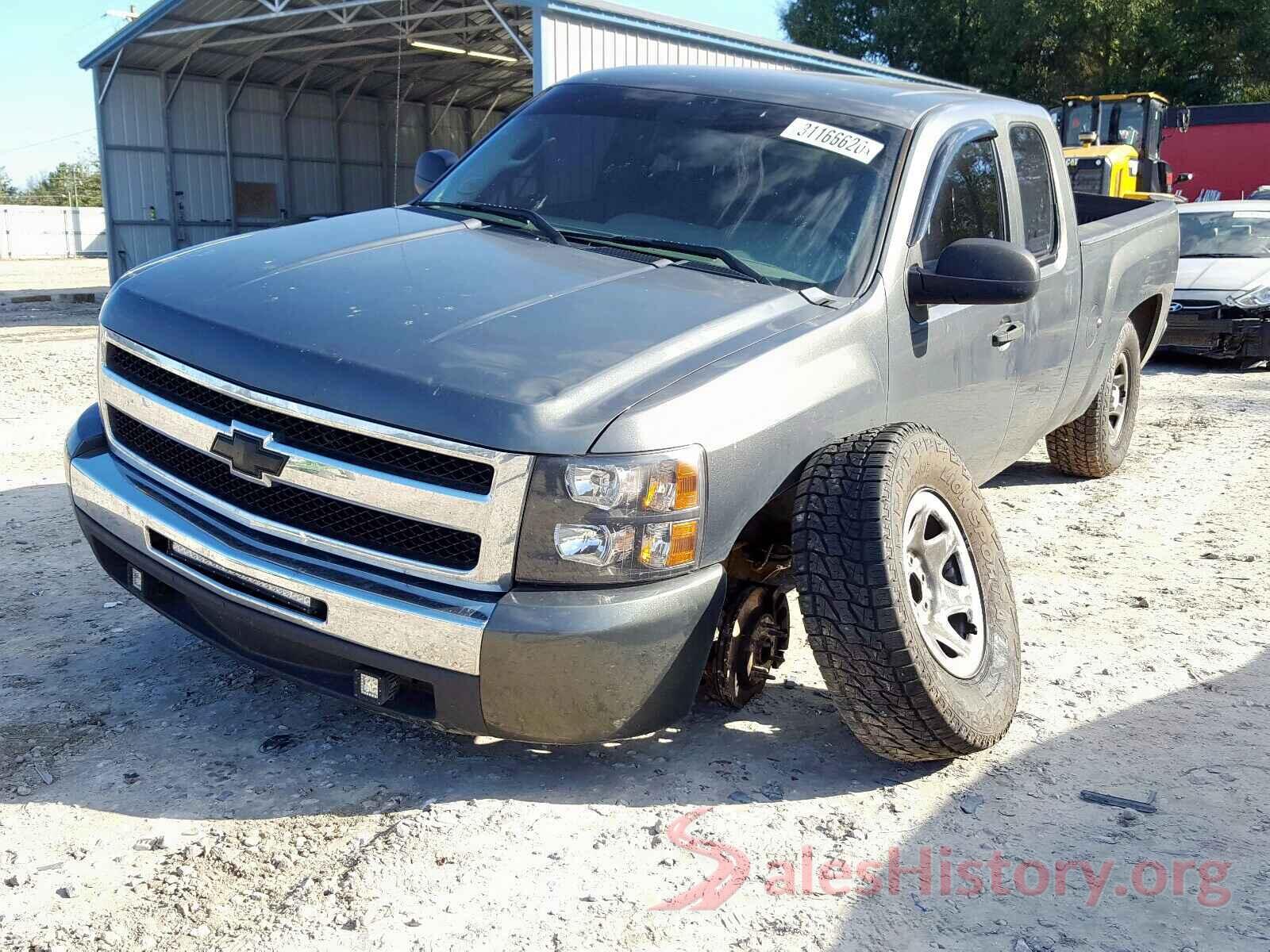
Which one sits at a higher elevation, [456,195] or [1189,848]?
[456,195]

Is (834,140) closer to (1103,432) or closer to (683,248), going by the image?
(683,248)

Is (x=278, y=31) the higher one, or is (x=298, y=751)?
(x=278, y=31)

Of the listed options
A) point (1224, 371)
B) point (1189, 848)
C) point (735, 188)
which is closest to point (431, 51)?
point (1224, 371)

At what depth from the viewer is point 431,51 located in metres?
25.5

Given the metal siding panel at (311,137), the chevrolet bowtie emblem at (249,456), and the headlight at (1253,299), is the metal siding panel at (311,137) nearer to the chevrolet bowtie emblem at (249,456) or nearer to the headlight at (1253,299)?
the headlight at (1253,299)

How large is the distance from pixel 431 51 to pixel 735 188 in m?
23.5

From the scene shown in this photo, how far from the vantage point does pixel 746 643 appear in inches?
131

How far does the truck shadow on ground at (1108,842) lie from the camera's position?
264cm

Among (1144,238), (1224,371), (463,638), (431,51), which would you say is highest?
(431,51)

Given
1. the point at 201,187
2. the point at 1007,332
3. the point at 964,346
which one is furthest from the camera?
the point at 201,187

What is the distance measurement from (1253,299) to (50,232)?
4253 centimetres

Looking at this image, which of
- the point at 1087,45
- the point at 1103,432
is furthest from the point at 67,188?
the point at 1103,432

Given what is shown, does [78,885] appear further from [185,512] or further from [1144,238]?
[1144,238]

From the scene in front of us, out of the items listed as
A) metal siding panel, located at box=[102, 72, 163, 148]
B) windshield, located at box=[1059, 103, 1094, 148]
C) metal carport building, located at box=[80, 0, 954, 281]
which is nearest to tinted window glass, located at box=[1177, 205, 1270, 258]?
metal carport building, located at box=[80, 0, 954, 281]
